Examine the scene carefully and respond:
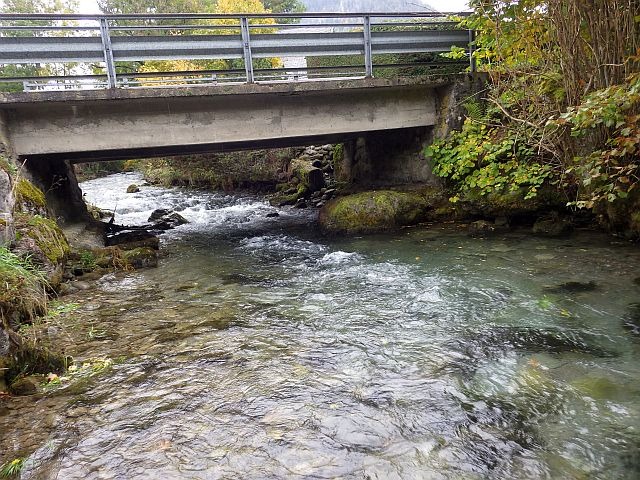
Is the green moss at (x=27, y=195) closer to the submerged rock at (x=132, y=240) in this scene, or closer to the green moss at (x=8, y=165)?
the green moss at (x=8, y=165)

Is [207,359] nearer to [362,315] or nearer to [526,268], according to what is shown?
[362,315]

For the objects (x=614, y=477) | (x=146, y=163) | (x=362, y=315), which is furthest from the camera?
(x=146, y=163)

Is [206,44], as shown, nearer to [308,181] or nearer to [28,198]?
[28,198]

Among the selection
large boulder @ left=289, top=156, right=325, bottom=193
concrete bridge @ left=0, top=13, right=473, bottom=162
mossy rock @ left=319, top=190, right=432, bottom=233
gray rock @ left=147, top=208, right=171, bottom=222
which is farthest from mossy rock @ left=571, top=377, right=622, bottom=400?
large boulder @ left=289, top=156, right=325, bottom=193

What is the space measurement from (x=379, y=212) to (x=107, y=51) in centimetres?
682

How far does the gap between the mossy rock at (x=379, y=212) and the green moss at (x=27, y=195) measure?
6.50m

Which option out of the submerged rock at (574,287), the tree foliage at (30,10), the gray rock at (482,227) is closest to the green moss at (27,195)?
the submerged rock at (574,287)

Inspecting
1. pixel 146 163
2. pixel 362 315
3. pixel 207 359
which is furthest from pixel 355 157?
pixel 146 163

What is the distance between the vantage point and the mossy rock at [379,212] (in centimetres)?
1089

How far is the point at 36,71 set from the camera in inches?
1433

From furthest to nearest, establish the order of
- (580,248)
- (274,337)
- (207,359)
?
1. (580,248)
2. (274,337)
3. (207,359)

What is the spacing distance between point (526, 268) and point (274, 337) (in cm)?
452

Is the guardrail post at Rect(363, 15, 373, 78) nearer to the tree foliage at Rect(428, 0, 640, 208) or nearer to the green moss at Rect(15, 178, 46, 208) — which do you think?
the tree foliage at Rect(428, 0, 640, 208)

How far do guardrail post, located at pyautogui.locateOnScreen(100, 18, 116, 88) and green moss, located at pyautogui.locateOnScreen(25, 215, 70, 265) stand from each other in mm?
2911
